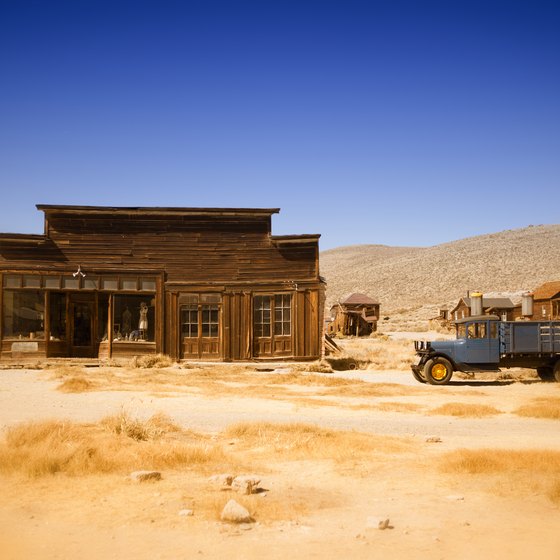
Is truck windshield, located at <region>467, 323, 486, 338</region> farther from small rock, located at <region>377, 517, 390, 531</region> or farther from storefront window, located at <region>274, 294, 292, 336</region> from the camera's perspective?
small rock, located at <region>377, 517, 390, 531</region>

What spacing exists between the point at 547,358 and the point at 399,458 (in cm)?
1252

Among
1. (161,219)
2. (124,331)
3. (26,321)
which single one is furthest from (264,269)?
(26,321)

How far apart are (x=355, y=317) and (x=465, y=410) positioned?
144 ft

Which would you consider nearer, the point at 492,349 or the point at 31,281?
the point at 492,349

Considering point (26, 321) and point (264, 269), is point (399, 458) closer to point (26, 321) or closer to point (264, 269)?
point (264, 269)

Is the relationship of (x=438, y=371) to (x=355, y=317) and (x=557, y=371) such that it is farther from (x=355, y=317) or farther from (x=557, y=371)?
(x=355, y=317)

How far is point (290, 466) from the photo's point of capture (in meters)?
8.48

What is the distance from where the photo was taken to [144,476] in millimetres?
7578

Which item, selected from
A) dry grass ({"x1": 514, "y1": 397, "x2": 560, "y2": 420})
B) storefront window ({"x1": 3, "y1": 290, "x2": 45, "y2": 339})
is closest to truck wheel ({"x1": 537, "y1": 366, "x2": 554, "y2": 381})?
dry grass ({"x1": 514, "y1": 397, "x2": 560, "y2": 420})

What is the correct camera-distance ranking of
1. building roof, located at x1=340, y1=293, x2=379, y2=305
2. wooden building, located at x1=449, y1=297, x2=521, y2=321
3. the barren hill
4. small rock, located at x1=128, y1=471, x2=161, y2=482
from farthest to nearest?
the barren hill, building roof, located at x1=340, y1=293, x2=379, y2=305, wooden building, located at x1=449, y1=297, x2=521, y2=321, small rock, located at x1=128, y1=471, x2=161, y2=482

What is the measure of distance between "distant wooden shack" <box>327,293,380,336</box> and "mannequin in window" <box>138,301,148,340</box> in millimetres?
33132

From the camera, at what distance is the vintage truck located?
1917cm

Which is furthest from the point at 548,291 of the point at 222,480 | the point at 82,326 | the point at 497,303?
the point at 222,480

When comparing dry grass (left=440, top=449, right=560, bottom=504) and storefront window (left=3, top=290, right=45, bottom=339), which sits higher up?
storefront window (left=3, top=290, right=45, bottom=339)
